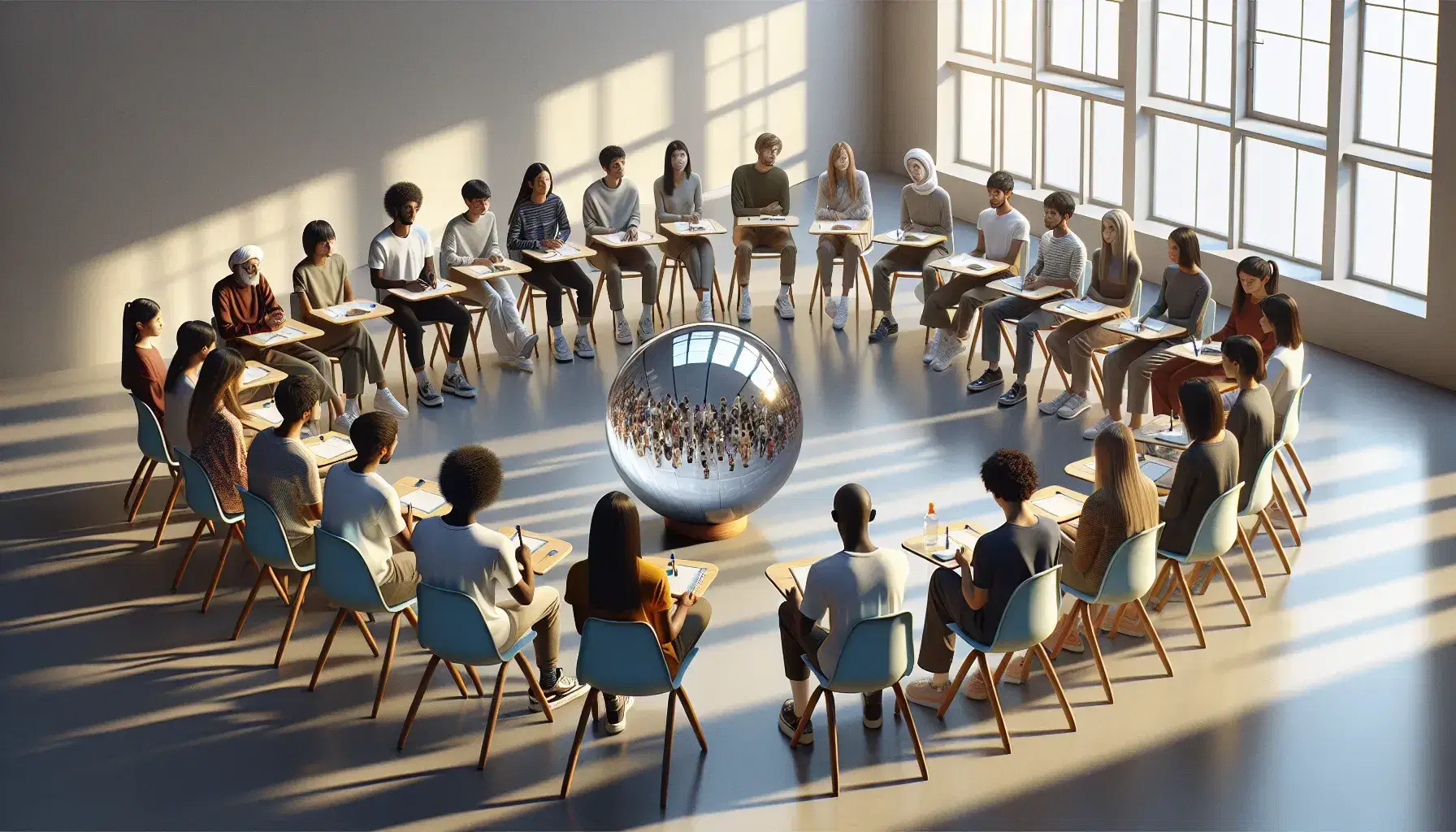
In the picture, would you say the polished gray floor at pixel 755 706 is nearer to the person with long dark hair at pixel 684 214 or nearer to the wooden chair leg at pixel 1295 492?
the wooden chair leg at pixel 1295 492

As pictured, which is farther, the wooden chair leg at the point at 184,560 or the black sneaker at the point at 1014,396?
the black sneaker at the point at 1014,396

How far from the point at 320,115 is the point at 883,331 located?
4645 millimetres

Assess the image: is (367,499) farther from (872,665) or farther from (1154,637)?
(1154,637)

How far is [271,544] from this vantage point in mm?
7215

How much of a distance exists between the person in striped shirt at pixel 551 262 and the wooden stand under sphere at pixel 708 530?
3133mm

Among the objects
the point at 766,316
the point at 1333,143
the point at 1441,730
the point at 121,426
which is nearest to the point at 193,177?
the point at 121,426

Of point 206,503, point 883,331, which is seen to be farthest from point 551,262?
point 206,503

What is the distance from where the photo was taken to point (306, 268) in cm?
996

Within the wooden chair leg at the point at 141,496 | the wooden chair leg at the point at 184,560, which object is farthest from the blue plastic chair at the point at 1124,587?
the wooden chair leg at the point at 141,496

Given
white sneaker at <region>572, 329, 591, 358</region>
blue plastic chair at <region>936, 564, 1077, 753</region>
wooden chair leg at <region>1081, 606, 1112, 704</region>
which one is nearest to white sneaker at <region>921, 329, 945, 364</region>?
white sneaker at <region>572, 329, 591, 358</region>

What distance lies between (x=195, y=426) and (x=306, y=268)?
7.57 feet

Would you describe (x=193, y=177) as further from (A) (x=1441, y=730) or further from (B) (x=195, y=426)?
(A) (x=1441, y=730)

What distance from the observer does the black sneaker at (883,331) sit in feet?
37.8

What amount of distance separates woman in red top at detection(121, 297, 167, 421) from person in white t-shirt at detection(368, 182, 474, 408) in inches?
73.0
